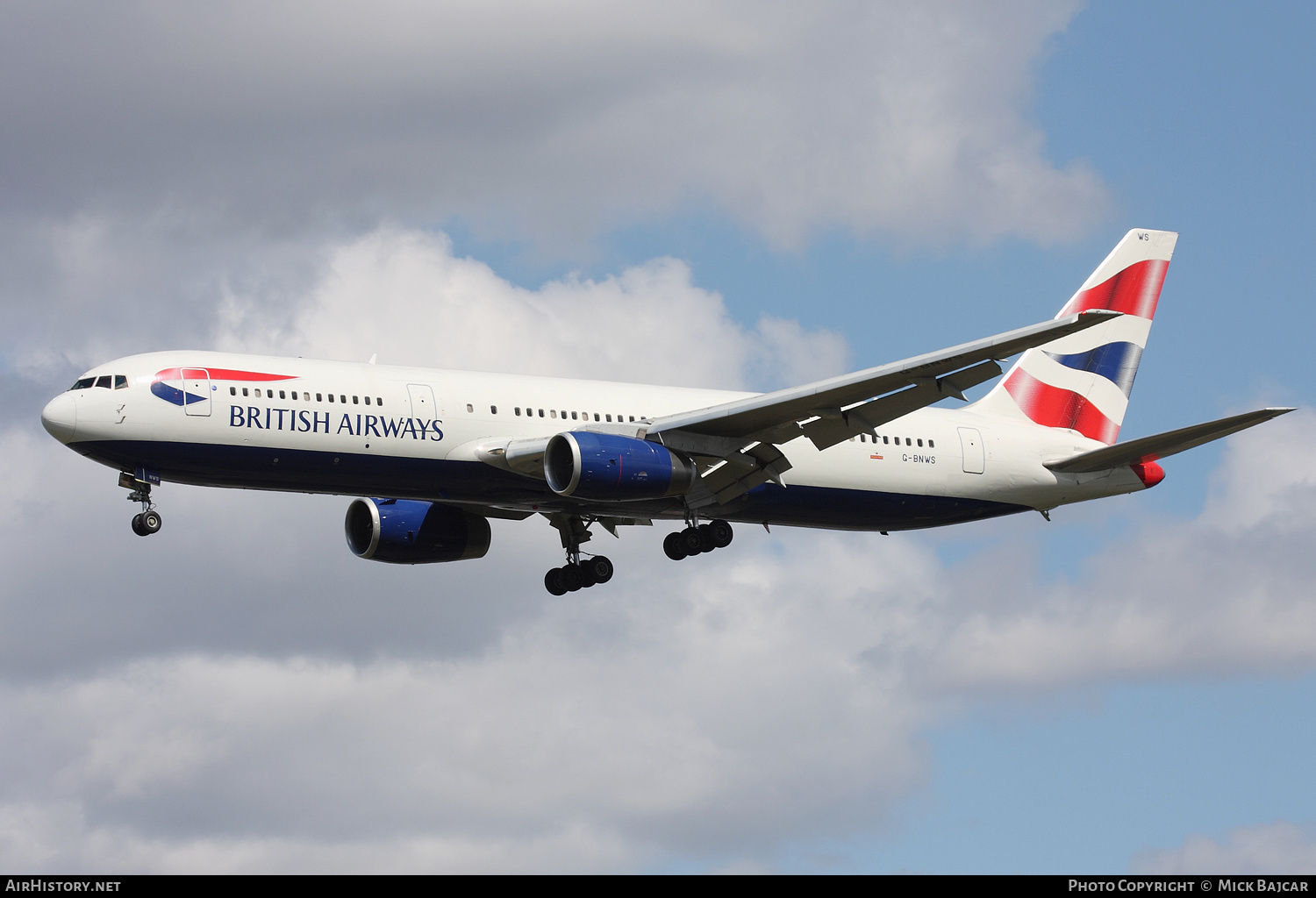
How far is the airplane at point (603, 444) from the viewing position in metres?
40.2

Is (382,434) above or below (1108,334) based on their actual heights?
below

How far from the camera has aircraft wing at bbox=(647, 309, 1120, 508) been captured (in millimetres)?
38469

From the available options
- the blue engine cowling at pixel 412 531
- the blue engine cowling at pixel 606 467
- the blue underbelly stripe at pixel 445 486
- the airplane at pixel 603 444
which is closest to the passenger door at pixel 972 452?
the airplane at pixel 603 444

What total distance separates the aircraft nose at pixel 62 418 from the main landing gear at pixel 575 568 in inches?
606

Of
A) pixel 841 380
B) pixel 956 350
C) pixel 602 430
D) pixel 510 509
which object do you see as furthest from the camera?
pixel 510 509

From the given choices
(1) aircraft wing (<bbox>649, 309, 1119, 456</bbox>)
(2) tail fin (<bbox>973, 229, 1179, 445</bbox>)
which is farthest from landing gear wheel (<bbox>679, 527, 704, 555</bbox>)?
(2) tail fin (<bbox>973, 229, 1179, 445</bbox>)

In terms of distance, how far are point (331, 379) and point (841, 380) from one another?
500 inches

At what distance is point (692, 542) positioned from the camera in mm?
46656

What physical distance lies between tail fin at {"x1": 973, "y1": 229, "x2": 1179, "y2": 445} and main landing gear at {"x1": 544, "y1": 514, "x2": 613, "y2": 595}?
12684 millimetres

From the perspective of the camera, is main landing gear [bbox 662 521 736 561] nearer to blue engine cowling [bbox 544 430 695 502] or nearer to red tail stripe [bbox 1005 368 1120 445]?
blue engine cowling [bbox 544 430 695 502]

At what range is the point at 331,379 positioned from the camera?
137 feet

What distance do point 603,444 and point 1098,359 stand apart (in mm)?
19985
